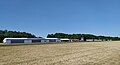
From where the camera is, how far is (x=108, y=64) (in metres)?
22.7

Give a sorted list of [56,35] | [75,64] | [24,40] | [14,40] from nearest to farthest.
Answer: [75,64], [14,40], [24,40], [56,35]

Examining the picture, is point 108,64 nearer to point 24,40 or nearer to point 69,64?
point 69,64

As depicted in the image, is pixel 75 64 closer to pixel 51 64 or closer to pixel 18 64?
pixel 51 64

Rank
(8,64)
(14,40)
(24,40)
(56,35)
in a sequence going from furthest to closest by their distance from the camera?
(56,35), (24,40), (14,40), (8,64)

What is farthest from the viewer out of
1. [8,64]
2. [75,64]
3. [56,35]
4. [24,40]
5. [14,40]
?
[56,35]

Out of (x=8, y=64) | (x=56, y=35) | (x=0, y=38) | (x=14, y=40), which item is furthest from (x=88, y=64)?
(x=56, y=35)

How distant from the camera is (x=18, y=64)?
67.7ft

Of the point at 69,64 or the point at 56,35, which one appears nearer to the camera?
the point at 69,64

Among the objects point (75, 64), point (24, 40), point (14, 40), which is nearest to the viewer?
point (75, 64)

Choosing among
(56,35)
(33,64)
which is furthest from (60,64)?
(56,35)

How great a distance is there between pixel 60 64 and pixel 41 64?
1599 mm

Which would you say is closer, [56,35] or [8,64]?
[8,64]

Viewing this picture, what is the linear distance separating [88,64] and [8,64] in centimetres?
678

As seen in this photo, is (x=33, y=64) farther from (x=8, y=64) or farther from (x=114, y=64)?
(x=114, y=64)
